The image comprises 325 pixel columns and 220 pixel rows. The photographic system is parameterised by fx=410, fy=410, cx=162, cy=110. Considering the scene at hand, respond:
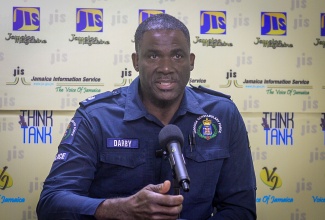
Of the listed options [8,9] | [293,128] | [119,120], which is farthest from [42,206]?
[293,128]

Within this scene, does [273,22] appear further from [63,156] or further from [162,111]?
[63,156]

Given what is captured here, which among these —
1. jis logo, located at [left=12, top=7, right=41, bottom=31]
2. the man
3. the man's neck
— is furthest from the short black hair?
jis logo, located at [left=12, top=7, right=41, bottom=31]

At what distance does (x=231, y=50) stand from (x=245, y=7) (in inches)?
11.7

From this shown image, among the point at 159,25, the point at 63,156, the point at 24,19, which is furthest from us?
the point at 24,19

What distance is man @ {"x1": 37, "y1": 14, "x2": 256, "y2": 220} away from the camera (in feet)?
5.04

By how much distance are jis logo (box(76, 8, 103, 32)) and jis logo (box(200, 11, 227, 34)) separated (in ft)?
2.17

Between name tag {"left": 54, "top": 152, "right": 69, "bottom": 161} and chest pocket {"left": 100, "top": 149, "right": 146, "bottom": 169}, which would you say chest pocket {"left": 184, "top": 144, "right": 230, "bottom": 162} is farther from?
name tag {"left": 54, "top": 152, "right": 69, "bottom": 161}

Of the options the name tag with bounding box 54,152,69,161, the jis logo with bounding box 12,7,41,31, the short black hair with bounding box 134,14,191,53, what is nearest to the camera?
the name tag with bounding box 54,152,69,161

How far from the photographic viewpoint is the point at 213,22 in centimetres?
269

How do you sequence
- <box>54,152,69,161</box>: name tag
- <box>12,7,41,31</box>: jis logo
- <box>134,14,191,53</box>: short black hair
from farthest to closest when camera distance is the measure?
<box>12,7,41,31</box>: jis logo < <box>134,14,191,53</box>: short black hair < <box>54,152,69,161</box>: name tag

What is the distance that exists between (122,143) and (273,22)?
160 cm

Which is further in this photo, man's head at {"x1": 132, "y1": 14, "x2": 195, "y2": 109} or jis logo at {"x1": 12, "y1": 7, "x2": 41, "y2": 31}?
jis logo at {"x1": 12, "y1": 7, "x2": 41, "y2": 31}

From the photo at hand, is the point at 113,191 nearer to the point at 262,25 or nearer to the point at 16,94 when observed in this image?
the point at 16,94

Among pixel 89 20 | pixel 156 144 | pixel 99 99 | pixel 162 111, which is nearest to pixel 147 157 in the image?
pixel 156 144
